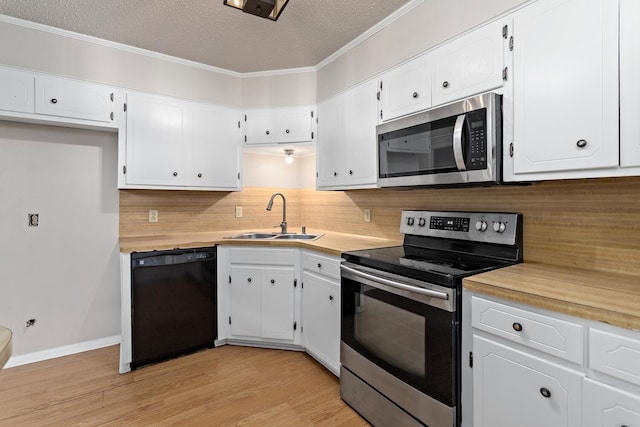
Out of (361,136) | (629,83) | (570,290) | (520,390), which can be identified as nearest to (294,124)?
(361,136)

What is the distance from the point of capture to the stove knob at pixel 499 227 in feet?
5.56

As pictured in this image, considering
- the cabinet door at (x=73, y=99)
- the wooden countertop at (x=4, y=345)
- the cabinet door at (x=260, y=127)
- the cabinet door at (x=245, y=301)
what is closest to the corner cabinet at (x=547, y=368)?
the wooden countertop at (x=4, y=345)

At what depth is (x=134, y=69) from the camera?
2588 mm

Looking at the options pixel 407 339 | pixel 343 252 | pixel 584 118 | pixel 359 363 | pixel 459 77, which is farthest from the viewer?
pixel 343 252

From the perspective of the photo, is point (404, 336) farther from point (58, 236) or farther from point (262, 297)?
point (58, 236)

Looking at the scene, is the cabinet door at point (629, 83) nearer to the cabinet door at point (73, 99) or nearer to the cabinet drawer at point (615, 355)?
the cabinet drawer at point (615, 355)

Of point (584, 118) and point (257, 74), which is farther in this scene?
point (257, 74)

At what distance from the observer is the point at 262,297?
2.62 meters

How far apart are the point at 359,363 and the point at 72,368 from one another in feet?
6.92

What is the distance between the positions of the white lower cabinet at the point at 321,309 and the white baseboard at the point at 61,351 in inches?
66.3

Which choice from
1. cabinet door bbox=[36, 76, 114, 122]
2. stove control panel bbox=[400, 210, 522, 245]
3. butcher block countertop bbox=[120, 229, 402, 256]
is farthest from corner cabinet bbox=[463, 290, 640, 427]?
cabinet door bbox=[36, 76, 114, 122]

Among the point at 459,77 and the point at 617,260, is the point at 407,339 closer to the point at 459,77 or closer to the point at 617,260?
the point at 617,260

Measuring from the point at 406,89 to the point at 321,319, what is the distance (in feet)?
5.31

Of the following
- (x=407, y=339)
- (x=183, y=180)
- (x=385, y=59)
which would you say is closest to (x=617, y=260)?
(x=407, y=339)
